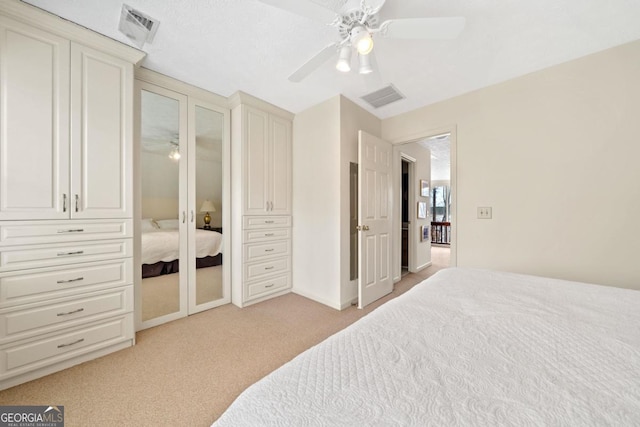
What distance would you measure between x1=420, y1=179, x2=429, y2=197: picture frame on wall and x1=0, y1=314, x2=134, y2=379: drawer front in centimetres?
474

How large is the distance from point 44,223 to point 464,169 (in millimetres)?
3667

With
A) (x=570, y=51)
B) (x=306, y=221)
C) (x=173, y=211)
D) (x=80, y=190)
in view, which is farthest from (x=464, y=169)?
(x=80, y=190)

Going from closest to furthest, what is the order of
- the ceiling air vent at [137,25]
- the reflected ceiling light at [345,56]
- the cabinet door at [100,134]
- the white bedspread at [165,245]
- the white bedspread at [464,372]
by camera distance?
the white bedspread at [464,372], the reflected ceiling light at [345,56], the ceiling air vent at [137,25], the cabinet door at [100,134], the white bedspread at [165,245]

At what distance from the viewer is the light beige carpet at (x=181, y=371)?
1.35 m

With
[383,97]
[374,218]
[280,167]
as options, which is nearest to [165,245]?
[280,167]


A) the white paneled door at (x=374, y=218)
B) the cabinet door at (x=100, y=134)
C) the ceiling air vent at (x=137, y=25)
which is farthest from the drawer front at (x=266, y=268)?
the ceiling air vent at (x=137, y=25)

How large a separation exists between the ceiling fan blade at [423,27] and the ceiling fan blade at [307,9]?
0.99 feet

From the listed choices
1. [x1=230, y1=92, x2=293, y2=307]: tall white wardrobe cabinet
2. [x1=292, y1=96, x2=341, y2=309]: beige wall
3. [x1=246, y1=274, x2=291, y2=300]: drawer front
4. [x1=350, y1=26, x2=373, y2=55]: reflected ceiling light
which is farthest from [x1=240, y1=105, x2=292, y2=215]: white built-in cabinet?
[x1=350, y1=26, x2=373, y2=55]: reflected ceiling light

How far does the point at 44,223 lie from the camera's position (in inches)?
63.7

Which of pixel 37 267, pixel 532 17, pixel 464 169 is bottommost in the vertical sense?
pixel 37 267

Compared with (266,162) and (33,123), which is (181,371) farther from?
(266,162)

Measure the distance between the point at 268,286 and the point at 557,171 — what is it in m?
3.21

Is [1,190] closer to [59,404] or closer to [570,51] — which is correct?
[59,404]

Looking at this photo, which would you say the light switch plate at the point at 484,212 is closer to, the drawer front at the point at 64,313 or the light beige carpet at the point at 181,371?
the light beige carpet at the point at 181,371
